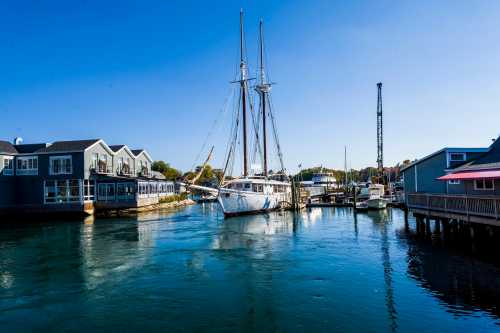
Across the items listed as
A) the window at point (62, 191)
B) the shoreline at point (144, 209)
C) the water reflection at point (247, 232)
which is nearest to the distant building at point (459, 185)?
the water reflection at point (247, 232)

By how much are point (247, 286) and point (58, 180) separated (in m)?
43.4

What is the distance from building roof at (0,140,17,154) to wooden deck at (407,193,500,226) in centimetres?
5144

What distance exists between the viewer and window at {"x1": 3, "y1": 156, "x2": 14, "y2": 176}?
49594mm

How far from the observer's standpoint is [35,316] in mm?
12977

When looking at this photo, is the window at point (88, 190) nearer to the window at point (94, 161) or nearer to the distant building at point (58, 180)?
the distant building at point (58, 180)

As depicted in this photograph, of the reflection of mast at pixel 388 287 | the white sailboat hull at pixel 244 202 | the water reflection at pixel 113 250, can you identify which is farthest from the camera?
the white sailboat hull at pixel 244 202

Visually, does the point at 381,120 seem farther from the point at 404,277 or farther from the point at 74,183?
the point at 404,277

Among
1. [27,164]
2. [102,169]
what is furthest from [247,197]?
[27,164]

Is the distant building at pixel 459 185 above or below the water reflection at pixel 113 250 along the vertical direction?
above

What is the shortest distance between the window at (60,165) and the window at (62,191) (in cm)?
127

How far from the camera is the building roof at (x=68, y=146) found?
5100cm

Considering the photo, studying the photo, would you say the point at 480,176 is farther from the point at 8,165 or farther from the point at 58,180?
the point at 8,165

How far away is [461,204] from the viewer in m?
23.0

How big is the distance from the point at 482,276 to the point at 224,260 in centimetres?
1317
